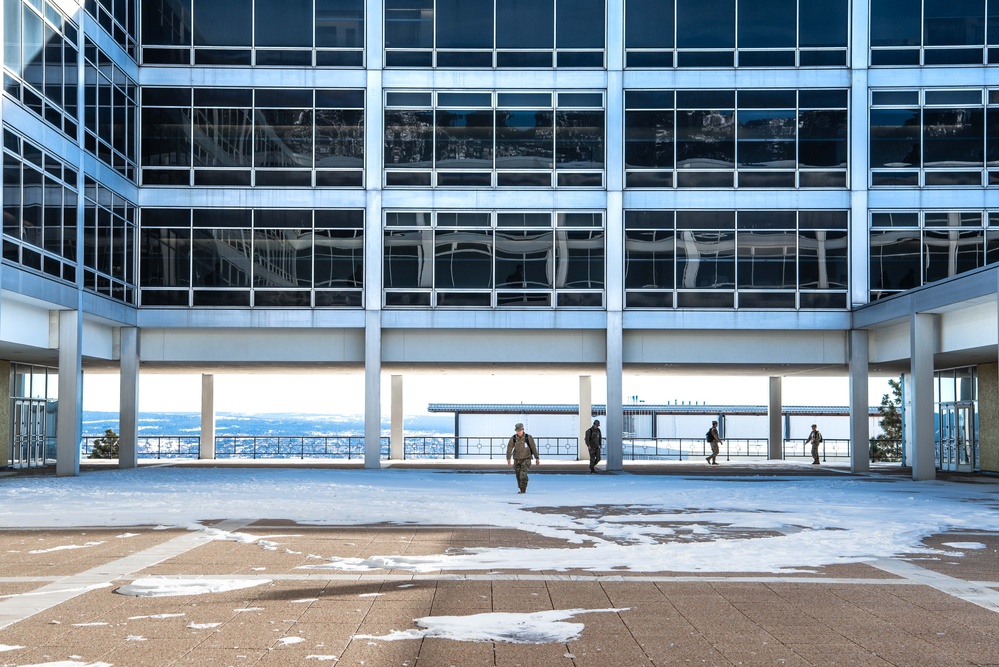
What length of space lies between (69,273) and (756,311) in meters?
19.9

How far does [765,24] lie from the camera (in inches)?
1346

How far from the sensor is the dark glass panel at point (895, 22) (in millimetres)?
33750

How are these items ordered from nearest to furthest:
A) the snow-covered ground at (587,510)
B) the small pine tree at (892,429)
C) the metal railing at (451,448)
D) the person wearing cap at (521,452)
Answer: the snow-covered ground at (587,510) < the person wearing cap at (521,452) < the metal railing at (451,448) < the small pine tree at (892,429)

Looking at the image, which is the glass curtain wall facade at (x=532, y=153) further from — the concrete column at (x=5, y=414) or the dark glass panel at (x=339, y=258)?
the concrete column at (x=5, y=414)

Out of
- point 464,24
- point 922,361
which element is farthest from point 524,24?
point 922,361

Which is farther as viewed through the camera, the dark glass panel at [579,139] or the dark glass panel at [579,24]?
the dark glass panel at [579,24]

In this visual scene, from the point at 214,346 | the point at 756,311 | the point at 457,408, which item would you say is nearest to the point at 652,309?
the point at 756,311

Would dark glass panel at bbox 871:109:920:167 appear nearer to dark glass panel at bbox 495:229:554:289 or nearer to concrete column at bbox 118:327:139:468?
dark glass panel at bbox 495:229:554:289

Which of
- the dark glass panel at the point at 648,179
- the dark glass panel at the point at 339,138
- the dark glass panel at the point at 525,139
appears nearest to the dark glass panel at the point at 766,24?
the dark glass panel at the point at 648,179

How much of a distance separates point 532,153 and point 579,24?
4.28 meters

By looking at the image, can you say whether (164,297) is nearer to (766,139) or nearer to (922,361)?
(766,139)

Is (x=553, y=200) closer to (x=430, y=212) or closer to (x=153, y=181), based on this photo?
(x=430, y=212)

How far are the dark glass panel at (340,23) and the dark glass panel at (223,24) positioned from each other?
2170mm

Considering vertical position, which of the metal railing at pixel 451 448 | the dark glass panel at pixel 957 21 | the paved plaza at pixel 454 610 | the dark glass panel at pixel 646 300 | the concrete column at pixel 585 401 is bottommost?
the metal railing at pixel 451 448
